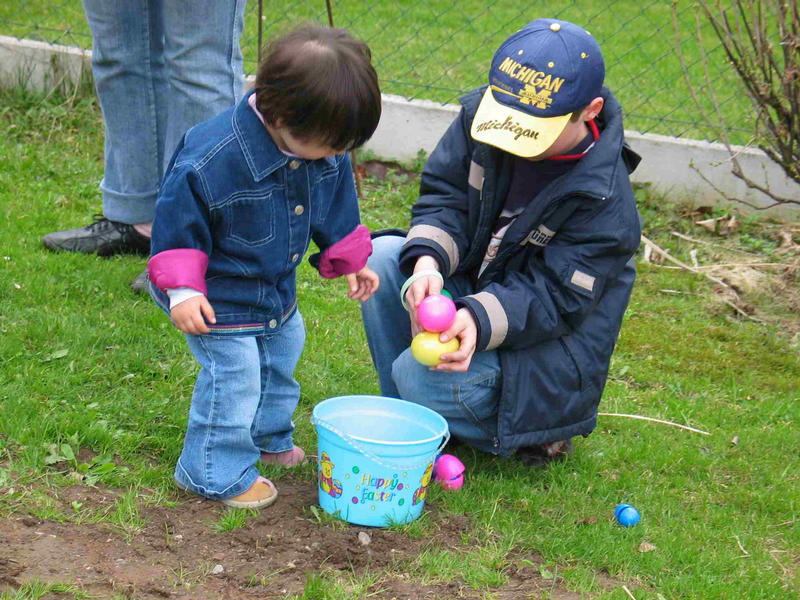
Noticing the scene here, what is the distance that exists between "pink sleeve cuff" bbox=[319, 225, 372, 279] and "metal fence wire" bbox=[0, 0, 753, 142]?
2.90 meters

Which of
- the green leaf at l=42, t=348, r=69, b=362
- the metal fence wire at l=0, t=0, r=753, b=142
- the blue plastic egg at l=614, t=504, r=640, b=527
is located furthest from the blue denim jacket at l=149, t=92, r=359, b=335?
the metal fence wire at l=0, t=0, r=753, b=142

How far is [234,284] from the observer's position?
7.52ft

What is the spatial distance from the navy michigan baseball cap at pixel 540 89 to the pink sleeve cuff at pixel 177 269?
2.62 ft

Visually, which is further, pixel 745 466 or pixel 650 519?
pixel 745 466

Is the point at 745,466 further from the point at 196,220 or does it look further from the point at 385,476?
the point at 196,220

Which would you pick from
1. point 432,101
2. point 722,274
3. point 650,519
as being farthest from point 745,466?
point 432,101

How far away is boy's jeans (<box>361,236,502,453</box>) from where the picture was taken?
2.56m

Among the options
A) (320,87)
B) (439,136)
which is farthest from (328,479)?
(439,136)

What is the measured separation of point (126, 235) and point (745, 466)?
2.42 meters

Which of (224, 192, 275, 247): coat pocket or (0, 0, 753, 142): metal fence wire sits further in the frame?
(0, 0, 753, 142): metal fence wire

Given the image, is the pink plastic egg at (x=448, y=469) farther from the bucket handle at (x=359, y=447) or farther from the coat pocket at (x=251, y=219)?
the coat pocket at (x=251, y=219)

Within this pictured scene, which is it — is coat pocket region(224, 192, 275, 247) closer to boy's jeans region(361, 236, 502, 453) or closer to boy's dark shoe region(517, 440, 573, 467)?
boy's jeans region(361, 236, 502, 453)

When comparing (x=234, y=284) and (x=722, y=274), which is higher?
(x=234, y=284)

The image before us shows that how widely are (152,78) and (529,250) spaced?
1760 mm
